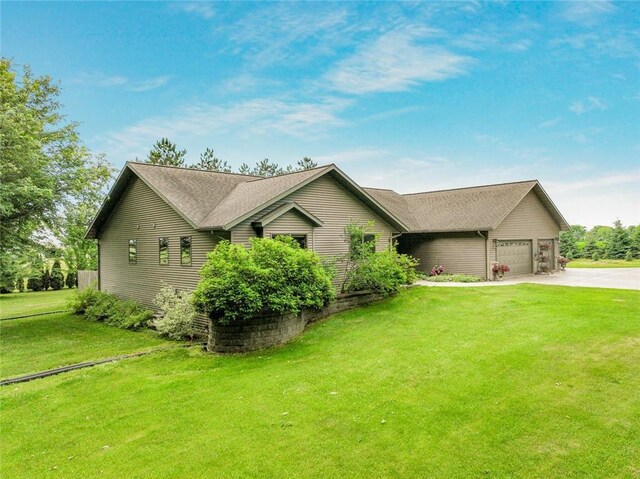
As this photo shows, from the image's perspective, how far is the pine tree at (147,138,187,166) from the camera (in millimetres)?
40000

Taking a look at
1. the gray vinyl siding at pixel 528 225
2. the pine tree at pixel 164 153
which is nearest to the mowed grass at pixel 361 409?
the gray vinyl siding at pixel 528 225

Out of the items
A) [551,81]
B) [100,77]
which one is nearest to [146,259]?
[100,77]

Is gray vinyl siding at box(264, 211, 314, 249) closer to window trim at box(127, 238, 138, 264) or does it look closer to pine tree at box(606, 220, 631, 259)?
window trim at box(127, 238, 138, 264)

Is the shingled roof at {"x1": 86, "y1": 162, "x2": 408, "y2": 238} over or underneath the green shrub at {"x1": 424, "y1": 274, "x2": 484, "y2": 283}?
over

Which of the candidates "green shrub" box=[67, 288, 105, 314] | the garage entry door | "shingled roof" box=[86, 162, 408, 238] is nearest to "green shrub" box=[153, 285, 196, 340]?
"shingled roof" box=[86, 162, 408, 238]

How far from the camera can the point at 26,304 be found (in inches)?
1001

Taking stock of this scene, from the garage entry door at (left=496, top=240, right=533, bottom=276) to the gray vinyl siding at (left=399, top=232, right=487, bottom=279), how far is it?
1.27 meters

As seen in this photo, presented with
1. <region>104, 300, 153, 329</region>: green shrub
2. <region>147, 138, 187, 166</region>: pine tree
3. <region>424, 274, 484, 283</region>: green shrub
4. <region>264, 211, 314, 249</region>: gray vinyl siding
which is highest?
<region>147, 138, 187, 166</region>: pine tree

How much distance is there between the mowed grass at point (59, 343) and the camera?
11.3 meters

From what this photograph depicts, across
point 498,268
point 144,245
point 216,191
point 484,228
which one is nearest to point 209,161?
point 144,245

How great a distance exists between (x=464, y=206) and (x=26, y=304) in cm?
2778

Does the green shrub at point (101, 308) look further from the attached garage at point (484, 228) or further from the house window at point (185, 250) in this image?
the attached garage at point (484, 228)

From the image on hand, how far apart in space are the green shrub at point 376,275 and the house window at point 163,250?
23.5 ft

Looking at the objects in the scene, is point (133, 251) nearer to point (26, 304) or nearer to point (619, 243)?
point (26, 304)
